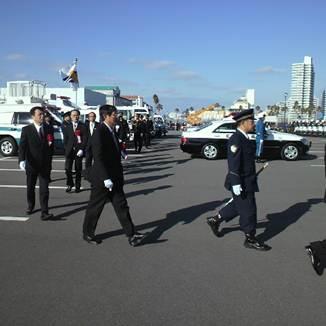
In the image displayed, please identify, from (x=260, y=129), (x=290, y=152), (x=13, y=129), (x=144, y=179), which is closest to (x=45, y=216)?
(x=144, y=179)

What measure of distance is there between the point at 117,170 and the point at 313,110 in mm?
106873

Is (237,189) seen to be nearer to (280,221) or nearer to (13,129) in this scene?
(280,221)

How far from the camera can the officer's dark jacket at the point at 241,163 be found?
18.2 feet

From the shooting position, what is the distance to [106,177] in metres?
5.52

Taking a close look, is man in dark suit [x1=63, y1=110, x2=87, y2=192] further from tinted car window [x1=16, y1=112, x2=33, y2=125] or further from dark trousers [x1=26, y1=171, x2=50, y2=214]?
tinted car window [x1=16, y1=112, x2=33, y2=125]

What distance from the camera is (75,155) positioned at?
33.4 feet

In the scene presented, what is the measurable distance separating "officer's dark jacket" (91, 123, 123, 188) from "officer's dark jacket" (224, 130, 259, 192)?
4.73 feet

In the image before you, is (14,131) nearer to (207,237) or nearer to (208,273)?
(207,237)

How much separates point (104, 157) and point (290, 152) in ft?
41.3

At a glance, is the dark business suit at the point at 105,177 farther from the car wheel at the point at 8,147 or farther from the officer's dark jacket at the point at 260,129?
the car wheel at the point at 8,147

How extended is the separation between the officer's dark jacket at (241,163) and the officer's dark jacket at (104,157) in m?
1.44

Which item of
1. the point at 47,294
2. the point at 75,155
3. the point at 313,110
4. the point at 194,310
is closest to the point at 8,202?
the point at 75,155

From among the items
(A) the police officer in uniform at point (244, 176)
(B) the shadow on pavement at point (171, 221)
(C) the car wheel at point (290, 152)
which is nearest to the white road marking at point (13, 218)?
(B) the shadow on pavement at point (171, 221)

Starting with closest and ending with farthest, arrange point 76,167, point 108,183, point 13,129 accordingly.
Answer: point 108,183, point 76,167, point 13,129
